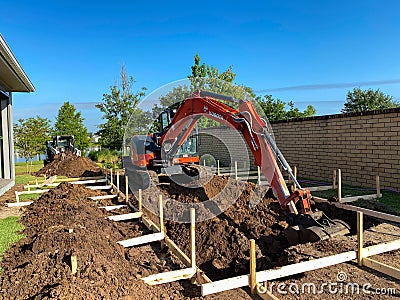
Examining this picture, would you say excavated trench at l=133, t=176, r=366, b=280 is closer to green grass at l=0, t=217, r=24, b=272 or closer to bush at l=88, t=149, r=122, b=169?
green grass at l=0, t=217, r=24, b=272

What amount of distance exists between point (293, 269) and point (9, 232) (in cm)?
517

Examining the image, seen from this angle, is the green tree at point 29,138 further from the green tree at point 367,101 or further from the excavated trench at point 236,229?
the green tree at point 367,101

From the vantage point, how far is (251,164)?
1582cm

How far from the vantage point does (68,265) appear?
3523mm

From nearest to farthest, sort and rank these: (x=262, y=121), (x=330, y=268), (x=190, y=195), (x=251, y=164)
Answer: (x=330, y=268) → (x=262, y=121) → (x=190, y=195) → (x=251, y=164)

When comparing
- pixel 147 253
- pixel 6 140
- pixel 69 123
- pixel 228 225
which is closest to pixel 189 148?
pixel 228 225

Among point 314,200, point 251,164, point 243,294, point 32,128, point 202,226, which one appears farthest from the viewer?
point 32,128

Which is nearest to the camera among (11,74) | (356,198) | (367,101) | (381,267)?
(381,267)

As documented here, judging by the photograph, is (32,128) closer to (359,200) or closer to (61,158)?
(61,158)

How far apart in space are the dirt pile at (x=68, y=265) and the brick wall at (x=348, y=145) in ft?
25.2

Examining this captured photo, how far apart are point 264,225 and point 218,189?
272cm

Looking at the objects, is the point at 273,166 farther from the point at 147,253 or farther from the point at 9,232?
the point at 9,232

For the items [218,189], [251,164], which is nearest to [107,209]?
[218,189]

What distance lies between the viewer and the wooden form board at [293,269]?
11.1 feet
